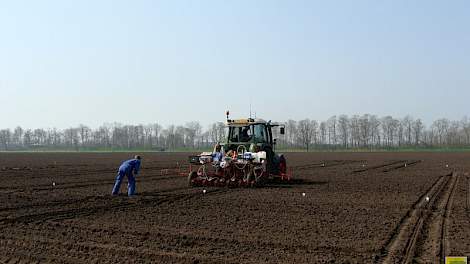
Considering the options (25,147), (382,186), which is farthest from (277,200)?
(25,147)

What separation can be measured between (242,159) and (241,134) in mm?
1761

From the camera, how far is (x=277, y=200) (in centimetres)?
1460

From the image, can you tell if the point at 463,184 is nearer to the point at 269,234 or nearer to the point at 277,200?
the point at 277,200

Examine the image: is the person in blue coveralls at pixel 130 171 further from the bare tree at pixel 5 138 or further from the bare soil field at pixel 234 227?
the bare tree at pixel 5 138

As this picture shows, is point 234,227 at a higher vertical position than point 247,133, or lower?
lower

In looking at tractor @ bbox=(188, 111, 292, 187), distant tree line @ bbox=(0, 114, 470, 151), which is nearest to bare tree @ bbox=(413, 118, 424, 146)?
distant tree line @ bbox=(0, 114, 470, 151)

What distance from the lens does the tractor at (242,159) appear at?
1875cm

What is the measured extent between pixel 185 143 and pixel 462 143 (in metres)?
75.1

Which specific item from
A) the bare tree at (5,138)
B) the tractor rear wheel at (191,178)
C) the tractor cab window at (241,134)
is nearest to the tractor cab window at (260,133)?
the tractor cab window at (241,134)

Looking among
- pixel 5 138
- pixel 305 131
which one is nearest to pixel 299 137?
pixel 305 131

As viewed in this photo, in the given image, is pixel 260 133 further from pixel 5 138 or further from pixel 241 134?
pixel 5 138

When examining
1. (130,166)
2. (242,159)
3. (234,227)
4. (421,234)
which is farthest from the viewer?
(242,159)

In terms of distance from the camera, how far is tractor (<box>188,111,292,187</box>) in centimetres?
1875

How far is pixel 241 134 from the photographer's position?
20312 mm
